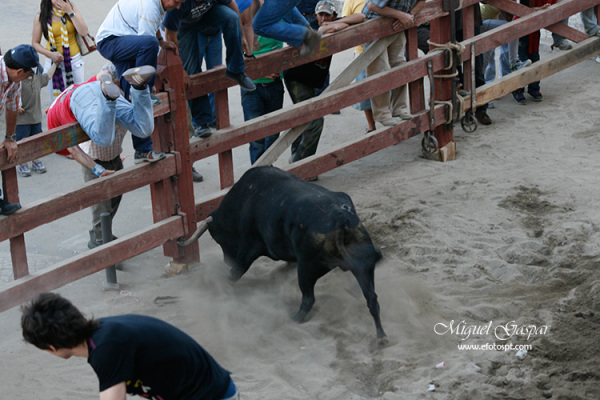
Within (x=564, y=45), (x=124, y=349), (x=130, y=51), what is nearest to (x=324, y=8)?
(x=130, y=51)

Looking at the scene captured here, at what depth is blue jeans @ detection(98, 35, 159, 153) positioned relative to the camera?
592 cm

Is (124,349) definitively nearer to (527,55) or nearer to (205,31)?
(205,31)

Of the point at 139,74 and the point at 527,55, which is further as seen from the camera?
the point at 527,55

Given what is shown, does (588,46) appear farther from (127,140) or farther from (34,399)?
(34,399)

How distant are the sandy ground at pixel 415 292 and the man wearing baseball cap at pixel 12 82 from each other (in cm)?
133

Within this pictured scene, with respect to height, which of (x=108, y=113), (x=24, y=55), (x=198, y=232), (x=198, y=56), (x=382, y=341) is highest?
(x=24, y=55)

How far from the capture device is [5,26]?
581 inches

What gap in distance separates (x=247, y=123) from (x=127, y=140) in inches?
137

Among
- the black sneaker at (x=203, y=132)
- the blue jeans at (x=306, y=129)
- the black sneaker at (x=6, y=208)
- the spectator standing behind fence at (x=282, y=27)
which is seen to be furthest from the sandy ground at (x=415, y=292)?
the spectator standing behind fence at (x=282, y=27)

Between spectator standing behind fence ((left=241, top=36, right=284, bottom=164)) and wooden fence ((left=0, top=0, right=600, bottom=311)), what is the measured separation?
0.66 m

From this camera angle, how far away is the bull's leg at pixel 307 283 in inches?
216

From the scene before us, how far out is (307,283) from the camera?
5.55 m

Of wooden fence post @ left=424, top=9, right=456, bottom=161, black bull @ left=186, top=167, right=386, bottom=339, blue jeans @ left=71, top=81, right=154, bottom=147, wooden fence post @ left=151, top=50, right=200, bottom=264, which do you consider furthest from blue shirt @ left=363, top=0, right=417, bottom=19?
blue jeans @ left=71, top=81, right=154, bottom=147

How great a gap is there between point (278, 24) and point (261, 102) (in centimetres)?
120
